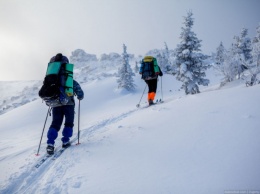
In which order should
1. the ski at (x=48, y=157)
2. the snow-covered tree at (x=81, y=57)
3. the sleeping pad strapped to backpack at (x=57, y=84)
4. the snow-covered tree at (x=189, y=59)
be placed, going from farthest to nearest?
the snow-covered tree at (x=81, y=57) < the snow-covered tree at (x=189, y=59) < the sleeping pad strapped to backpack at (x=57, y=84) < the ski at (x=48, y=157)

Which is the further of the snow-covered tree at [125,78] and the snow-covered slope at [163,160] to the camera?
the snow-covered tree at [125,78]

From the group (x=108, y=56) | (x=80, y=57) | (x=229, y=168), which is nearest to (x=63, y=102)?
(x=229, y=168)

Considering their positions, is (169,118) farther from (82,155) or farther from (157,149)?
(82,155)

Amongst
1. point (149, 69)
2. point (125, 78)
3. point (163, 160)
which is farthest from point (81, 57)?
point (163, 160)

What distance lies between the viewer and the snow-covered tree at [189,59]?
59.4 feet

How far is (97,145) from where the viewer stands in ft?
15.1

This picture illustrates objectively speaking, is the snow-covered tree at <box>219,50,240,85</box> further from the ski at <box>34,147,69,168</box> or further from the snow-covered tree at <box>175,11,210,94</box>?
the ski at <box>34,147,69,168</box>

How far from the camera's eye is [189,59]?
729 inches

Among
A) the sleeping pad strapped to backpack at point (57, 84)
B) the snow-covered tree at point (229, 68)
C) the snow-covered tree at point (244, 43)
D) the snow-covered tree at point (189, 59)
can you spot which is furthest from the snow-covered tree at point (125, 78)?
the sleeping pad strapped to backpack at point (57, 84)

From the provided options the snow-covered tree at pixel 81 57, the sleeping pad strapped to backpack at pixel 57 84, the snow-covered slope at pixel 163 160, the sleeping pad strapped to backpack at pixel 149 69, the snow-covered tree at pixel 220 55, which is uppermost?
the snow-covered tree at pixel 81 57

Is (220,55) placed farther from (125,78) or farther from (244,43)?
(125,78)

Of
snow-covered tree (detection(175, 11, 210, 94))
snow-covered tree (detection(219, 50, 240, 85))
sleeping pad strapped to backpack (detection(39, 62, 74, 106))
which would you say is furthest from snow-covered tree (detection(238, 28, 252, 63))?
sleeping pad strapped to backpack (detection(39, 62, 74, 106))

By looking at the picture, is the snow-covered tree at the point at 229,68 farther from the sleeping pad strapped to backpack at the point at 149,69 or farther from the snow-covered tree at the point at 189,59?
the sleeping pad strapped to backpack at the point at 149,69

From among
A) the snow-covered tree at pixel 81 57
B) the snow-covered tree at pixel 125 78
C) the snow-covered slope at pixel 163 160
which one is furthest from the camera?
the snow-covered tree at pixel 81 57
